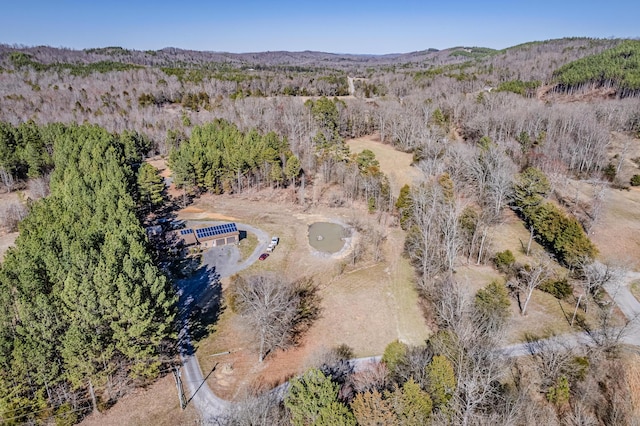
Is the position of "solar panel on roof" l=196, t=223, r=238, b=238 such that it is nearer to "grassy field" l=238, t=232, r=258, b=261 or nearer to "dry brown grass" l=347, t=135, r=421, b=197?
"grassy field" l=238, t=232, r=258, b=261

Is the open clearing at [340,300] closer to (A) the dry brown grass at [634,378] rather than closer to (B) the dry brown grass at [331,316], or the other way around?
(B) the dry brown grass at [331,316]

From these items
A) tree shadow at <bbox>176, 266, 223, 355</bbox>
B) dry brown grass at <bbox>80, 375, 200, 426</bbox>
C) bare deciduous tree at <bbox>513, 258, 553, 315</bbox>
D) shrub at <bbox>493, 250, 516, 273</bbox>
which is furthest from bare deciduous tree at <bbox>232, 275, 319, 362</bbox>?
shrub at <bbox>493, 250, 516, 273</bbox>

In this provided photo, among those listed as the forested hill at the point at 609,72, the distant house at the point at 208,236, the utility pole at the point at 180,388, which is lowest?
the utility pole at the point at 180,388

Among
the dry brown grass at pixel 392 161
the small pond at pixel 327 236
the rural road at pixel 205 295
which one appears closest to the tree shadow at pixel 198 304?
the rural road at pixel 205 295

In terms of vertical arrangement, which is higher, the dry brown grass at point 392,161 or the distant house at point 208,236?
the dry brown grass at point 392,161

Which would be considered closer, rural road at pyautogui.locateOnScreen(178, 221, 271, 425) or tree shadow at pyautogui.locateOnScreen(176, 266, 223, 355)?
rural road at pyautogui.locateOnScreen(178, 221, 271, 425)

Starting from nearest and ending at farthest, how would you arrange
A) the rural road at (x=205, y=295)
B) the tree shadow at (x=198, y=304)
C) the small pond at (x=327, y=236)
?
the rural road at (x=205, y=295) → the tree shadow at (x=198, y=304) → the small pond at (x=327, y=236)

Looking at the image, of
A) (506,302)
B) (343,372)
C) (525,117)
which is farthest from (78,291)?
(525,117)

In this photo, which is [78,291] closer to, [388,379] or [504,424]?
[388,379]
